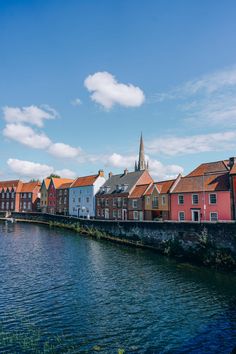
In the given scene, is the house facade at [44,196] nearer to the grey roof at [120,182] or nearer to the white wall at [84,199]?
the white wall at [84,199]

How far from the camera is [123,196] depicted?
60.9 m

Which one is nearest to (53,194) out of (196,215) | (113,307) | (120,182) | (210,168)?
(120,182)

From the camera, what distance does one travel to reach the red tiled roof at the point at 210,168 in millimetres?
47816

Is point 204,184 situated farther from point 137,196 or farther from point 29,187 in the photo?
point 29,187

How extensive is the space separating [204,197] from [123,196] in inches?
895

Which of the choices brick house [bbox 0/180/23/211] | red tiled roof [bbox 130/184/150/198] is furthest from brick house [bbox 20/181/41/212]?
red tiled roof [bbox 130/184/150/198]

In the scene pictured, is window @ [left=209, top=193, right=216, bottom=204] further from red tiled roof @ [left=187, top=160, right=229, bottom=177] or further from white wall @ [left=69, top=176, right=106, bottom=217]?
white wall @ [left=69, top=176, right=106, bottom=217]

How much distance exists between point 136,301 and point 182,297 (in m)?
4.01

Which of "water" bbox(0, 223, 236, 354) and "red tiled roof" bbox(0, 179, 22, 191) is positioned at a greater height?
"red tiled roof" bbox(0, 179, 22, 191)

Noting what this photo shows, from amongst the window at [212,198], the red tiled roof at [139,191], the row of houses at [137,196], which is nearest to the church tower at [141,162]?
the row of houses at [137,196]

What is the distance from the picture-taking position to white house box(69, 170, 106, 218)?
72438mm

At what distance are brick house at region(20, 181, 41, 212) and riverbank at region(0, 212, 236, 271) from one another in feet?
163

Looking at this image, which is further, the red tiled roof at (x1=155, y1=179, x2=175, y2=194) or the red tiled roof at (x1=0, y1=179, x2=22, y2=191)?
the red tiled roof at (x1=0, y1=179, x2=22, y2=191)

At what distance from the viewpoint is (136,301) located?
20.1 metres
